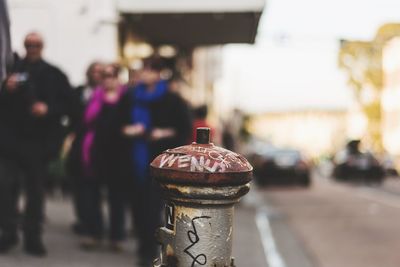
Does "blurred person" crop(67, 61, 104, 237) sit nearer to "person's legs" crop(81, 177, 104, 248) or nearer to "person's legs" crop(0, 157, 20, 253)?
"person's legs" crop(81, 177, 104, 248)

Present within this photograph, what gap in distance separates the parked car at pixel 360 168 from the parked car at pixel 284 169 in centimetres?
530

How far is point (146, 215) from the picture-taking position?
19.4 ft

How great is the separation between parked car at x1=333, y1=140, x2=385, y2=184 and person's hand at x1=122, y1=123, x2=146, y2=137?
2411 centimetres

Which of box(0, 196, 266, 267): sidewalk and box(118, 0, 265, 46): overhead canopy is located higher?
box(118, 0, 265, 46): overhead canopy

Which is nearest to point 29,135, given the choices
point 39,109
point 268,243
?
A: point 39,109

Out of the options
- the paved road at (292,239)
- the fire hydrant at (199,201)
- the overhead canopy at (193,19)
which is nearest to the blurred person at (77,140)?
the paved road at (292,239)

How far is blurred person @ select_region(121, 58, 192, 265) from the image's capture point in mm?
6023

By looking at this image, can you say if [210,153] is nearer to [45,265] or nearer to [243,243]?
[45,265]

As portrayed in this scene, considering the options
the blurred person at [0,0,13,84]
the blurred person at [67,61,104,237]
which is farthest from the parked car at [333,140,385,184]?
the blurred person at [0,0,13,84]

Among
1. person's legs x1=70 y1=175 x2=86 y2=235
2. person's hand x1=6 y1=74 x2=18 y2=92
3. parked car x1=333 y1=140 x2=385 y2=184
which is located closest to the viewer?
person's hand x1=6 y1=74 x2=18 y2=92

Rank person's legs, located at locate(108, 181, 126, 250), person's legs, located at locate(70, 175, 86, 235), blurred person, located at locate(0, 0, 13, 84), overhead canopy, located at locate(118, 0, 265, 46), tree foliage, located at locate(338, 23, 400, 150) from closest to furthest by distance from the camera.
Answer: blurred person, located at locate(0, 0, 13, 84) → person's legs, located at locate(108, 181, 126, 250) → person's legs, located at locate(70, 175, 86, 235) → overhead canopy, located at locate(118, 0, 265, 46) → tree foliage, located at locate(338, 23, 400, 150)

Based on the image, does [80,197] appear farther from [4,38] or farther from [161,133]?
[4,38]

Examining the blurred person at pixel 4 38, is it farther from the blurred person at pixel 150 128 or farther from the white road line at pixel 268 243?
the white road line at pixel 268 243

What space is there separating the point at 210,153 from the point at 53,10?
9.39 meters
